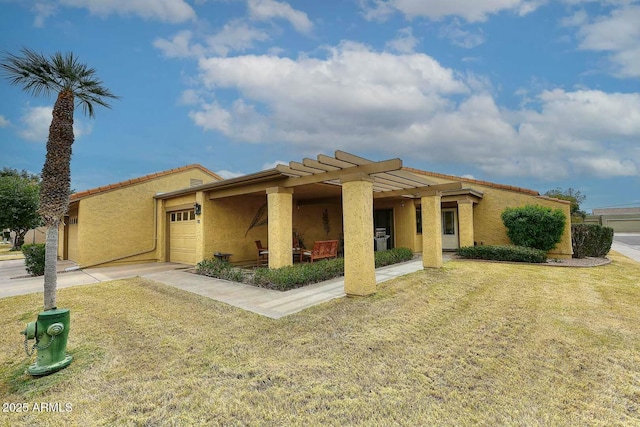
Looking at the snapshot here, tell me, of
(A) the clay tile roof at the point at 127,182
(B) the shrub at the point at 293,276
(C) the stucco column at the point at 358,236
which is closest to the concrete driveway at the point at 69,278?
(A) the clay tile roof at the point at 127,182

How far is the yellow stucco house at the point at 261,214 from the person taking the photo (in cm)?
915

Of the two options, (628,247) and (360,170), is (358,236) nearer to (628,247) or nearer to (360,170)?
(360,170)

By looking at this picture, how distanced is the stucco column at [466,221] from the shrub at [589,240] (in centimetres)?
404

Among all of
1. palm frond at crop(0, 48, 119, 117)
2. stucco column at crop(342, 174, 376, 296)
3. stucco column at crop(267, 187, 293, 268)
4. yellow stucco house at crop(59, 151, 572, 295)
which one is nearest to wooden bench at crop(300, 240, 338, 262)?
yellow stucco house at crop(59, 151, 572, 295)

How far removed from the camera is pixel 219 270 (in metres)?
9.60

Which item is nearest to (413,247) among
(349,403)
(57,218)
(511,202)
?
(511,202)

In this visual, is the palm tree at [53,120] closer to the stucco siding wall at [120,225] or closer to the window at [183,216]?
the window at [183,216]

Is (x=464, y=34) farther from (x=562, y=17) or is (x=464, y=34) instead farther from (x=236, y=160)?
(x=236, y=160)

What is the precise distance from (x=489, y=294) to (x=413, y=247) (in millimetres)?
8751

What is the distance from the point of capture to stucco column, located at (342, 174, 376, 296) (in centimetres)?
654

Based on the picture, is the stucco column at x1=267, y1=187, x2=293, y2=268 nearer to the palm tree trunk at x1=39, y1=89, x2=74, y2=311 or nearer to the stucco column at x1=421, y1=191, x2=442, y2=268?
the stucco column at x1=421, y1=191, x2=442, y2=268

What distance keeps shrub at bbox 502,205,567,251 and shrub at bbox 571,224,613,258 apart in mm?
1131

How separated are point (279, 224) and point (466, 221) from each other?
9.62 metres

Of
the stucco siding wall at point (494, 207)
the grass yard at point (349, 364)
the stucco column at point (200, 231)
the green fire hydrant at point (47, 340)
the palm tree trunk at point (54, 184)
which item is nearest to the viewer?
the grass yard at point (349, 364)
